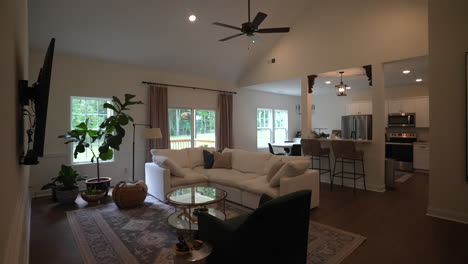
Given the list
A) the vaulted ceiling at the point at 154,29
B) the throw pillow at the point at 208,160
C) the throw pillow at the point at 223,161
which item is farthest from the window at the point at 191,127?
the throw pillow at the point at 223,161

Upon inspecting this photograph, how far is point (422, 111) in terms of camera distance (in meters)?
7.21

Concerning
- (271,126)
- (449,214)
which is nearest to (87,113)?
(271,126)

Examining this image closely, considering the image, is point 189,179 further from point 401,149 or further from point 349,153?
point 401,149

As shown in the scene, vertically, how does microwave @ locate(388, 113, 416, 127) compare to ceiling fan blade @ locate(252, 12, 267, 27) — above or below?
below

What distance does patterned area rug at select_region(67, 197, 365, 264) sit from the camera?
265cm

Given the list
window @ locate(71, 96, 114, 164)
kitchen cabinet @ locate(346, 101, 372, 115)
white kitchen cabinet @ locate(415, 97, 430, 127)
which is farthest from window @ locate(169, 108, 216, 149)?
white kitchen cabinet @ locate(415, 97, 430, 127)

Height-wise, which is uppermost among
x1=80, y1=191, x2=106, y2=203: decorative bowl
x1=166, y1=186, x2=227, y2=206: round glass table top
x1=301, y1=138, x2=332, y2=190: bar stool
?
x1=301, y1=138, x2=332, y2=190: bar stool

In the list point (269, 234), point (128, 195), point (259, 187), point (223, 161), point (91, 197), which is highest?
point (223, 161)

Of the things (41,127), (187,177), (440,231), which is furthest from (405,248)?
(41,127)

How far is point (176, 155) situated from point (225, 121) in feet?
9.07

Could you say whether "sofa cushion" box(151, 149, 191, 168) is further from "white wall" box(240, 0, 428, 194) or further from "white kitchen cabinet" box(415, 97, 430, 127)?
"white kitchen cabinet" box(415, 97, 430, 127)

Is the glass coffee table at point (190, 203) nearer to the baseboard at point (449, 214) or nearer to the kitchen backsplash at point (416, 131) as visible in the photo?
the baseboard at point (449, 214)

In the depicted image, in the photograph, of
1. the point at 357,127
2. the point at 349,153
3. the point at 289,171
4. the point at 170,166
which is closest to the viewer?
the point at 289,171

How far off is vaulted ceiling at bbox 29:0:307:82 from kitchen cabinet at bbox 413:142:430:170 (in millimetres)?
4948
